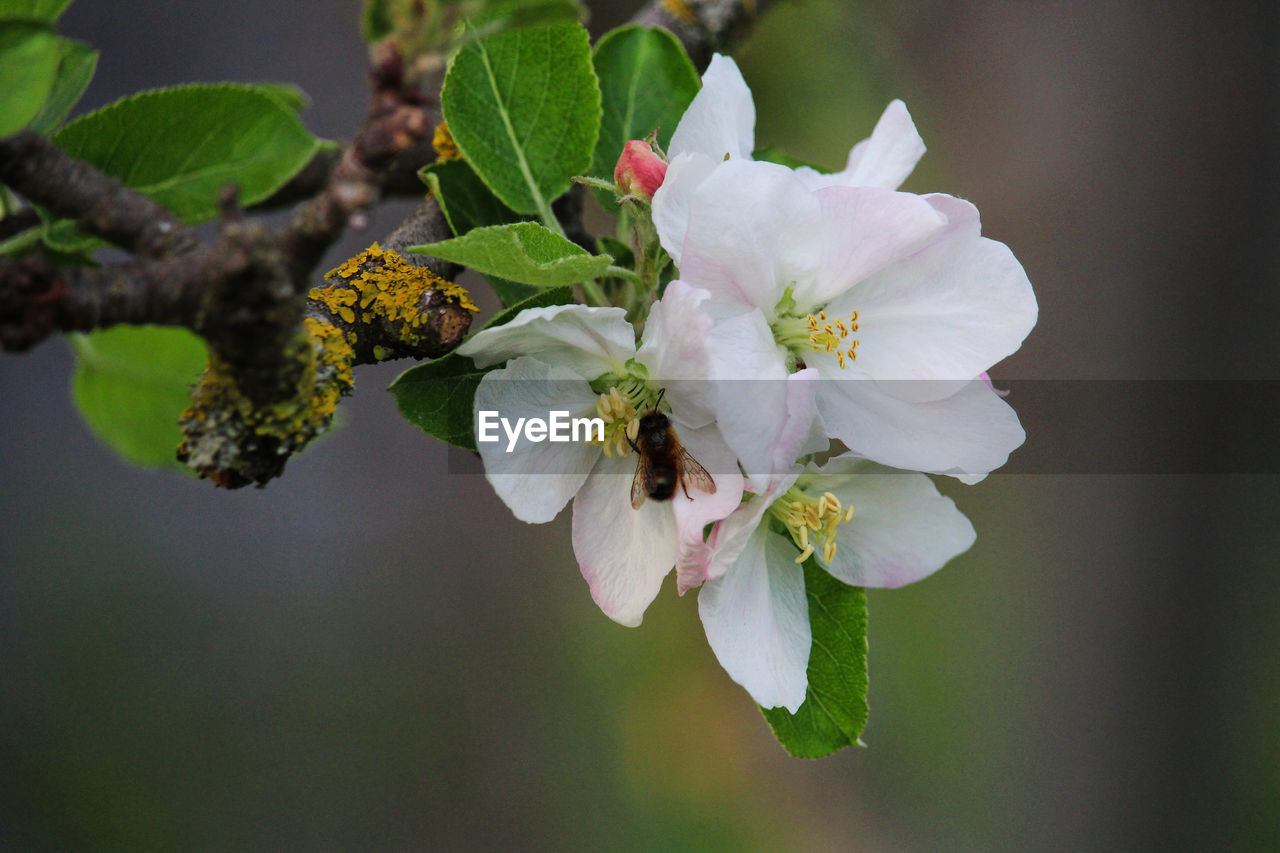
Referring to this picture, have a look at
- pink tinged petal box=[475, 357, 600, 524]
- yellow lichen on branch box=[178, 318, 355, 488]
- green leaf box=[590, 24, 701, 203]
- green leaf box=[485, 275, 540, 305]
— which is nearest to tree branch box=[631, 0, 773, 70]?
green leaf box=[590, 24, 701, 203]

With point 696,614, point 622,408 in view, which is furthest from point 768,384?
point 696,614

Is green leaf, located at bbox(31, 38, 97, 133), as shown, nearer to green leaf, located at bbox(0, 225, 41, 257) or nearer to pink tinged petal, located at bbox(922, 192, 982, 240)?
green leaf, located at bbox(0, 225, 41, 257)

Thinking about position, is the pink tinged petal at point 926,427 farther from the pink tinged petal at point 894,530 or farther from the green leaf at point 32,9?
the green leaf at point 32,9

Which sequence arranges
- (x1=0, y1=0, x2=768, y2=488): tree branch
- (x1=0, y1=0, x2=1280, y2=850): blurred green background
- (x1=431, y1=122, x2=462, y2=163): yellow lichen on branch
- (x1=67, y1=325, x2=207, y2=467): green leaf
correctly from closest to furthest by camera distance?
(x1=0, y1=0, x2=768, y2=488): tree branch → (x1=431, y1=122, x2=462, y2=163): yellow lichen on branch → (x1=67, y1=325, x2=207, y2=467): green leaf → (x1=0, y1=0, x2=1280, y2=850): blurred green background

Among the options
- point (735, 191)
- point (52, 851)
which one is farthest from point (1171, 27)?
point (52, 851)

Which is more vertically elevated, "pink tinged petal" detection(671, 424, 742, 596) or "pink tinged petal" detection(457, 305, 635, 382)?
"pink tinged petal" detection(457, 305, 635, 382)

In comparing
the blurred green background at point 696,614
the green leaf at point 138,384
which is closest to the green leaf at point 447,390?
the green leaf at point 138,384
